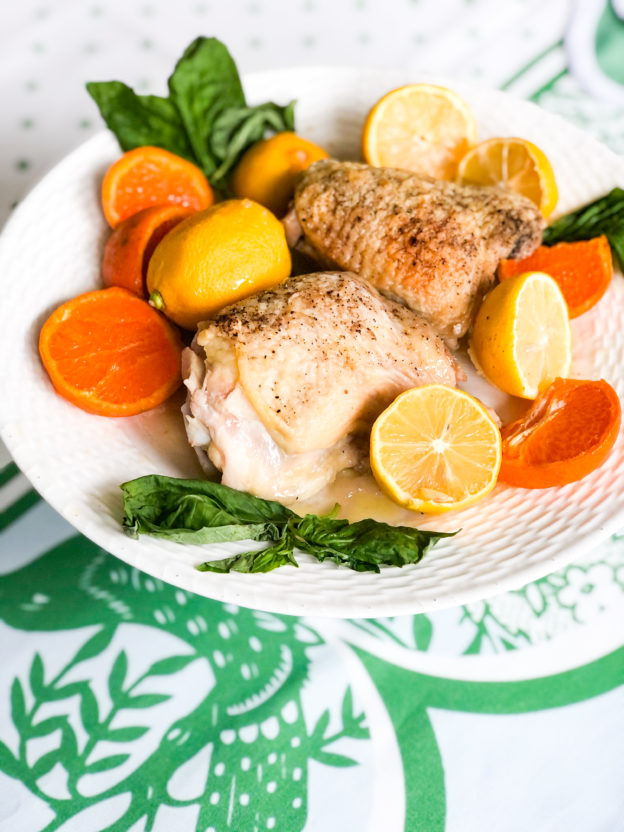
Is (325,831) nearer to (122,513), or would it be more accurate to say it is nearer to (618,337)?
(122,513)

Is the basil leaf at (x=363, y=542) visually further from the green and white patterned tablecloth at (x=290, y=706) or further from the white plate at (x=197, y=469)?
the green and white patterned tablecloth at (x=290, y=706)

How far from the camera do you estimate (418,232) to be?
2436mm

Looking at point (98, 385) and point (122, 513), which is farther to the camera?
point (98, 385)

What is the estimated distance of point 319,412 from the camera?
82.7 inches

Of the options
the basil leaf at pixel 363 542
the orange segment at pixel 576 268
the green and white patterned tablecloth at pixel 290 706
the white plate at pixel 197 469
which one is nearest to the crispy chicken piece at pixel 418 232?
the orange segment at pixel 576 268

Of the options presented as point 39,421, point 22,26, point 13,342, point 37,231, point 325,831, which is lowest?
point 325,831

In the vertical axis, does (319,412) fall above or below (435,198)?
below

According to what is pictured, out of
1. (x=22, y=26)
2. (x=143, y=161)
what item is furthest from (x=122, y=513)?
(x=22, y=26)

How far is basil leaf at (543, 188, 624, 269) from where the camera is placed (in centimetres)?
258

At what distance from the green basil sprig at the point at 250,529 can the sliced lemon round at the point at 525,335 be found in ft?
1.91

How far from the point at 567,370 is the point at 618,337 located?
21 centimetres

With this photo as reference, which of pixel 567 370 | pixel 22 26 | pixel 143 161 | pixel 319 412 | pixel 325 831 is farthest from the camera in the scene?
pixel 22 26

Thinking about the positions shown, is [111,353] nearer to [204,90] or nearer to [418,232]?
[418,232]

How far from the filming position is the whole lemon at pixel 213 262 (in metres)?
2.29
